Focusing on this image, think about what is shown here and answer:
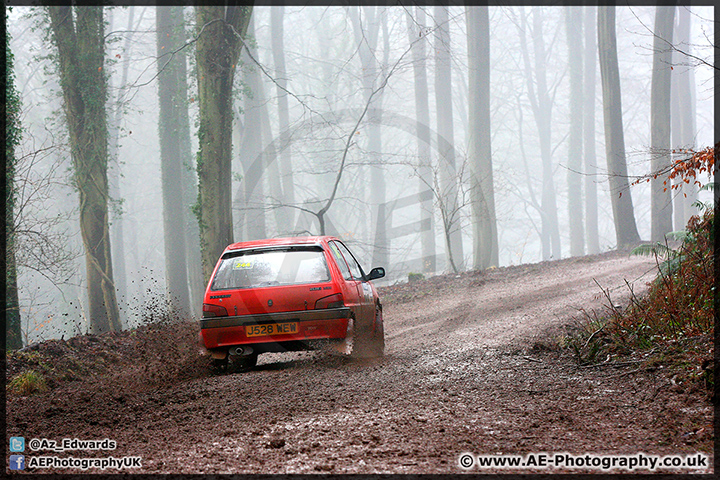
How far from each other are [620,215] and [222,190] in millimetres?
13244

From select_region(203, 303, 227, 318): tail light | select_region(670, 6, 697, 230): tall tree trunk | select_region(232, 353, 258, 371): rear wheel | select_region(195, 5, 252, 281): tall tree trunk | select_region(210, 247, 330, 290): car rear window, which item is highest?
select_region(670, 6, 697, 230): tall tree trunk

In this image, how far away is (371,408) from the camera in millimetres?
5340

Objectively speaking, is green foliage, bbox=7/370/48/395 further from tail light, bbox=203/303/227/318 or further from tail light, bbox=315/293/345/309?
tail light, bbox=315/293/345/309

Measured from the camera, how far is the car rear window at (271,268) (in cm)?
771

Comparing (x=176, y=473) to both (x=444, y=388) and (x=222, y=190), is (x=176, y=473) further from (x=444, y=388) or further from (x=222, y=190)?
(x=222, y=190)

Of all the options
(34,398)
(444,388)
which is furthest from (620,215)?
(34,398)

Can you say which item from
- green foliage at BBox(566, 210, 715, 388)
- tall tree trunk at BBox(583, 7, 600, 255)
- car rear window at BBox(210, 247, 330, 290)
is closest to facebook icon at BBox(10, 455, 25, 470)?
car rear window at BBox(210, 247, 330, 290)

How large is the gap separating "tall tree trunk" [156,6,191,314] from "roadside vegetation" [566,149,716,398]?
1943cm

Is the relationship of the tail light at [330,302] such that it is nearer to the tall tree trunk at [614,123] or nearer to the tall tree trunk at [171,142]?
the tall tree trunk at [614,123]

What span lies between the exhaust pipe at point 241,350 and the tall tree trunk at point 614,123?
15.9m

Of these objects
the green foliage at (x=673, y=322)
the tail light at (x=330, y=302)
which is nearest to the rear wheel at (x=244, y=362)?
the tail light at (x=330, y=302)

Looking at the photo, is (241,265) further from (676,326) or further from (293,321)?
(676,326)

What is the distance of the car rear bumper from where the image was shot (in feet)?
24.3

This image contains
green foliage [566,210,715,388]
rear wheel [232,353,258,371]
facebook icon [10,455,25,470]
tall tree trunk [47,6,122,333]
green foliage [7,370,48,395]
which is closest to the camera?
facebook icon [10,455,25,470]
